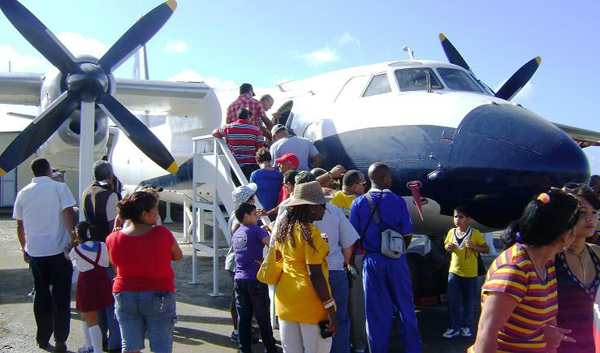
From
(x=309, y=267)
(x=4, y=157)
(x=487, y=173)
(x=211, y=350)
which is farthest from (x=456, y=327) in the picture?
(x=4, y=157)

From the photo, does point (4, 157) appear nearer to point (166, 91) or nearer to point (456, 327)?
point (166, 91)

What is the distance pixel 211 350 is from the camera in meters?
5.87

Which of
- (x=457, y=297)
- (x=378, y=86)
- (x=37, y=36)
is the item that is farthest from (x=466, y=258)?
Answer: (x=37, y=36)

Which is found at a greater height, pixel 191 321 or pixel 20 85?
pixel 20 85

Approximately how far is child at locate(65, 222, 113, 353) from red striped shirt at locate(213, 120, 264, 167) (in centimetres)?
288

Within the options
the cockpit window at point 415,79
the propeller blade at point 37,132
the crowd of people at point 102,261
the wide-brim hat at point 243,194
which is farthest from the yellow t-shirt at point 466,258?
the propeller blade at point 37,132

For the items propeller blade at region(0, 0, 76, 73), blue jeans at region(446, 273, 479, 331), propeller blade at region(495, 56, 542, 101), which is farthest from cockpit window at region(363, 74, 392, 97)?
propeller blade at region(0, 0, 76, 73)

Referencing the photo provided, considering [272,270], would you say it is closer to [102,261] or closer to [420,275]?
[102,261]

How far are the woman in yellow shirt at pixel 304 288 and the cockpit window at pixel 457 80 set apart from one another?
13.9 feet

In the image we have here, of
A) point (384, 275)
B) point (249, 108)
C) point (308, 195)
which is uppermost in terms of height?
point (249, 108)

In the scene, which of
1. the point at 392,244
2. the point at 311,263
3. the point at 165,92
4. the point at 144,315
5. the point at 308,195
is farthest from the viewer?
the point at 165,92

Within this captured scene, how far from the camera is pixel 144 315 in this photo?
411 centimetres

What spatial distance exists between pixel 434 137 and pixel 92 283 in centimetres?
389

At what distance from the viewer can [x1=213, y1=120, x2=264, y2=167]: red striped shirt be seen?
767 cm
